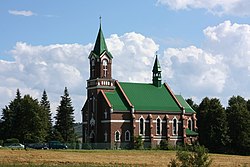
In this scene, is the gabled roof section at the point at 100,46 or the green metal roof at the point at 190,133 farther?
the green metal roof at the point at 190,133

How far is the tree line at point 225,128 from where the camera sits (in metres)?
95.8

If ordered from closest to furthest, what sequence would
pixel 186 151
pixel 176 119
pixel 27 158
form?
pixel 186 151, pixel 27 158, pixel 176 119

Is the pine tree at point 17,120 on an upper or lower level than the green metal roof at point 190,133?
upper

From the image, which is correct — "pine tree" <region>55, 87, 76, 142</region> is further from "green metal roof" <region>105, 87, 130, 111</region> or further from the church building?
"green metal roof" <region>105, 87, 130, 111</region>

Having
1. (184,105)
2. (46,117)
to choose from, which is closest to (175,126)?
(184,105)

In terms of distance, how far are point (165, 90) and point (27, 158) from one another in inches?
2004

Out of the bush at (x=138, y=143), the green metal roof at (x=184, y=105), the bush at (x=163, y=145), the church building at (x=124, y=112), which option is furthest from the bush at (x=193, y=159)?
the green metal roof at (x=184, y=105)

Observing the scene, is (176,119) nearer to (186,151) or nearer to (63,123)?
(63,123)

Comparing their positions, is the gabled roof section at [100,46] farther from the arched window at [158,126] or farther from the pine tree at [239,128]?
the pine tree at [239,128]

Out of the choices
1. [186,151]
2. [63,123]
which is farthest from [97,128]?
[186,151]

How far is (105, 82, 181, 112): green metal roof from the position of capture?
94.4m

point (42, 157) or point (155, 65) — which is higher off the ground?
point (155, 65)

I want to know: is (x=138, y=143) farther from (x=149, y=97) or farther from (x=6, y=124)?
(x=6, y=124)

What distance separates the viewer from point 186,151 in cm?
3469
